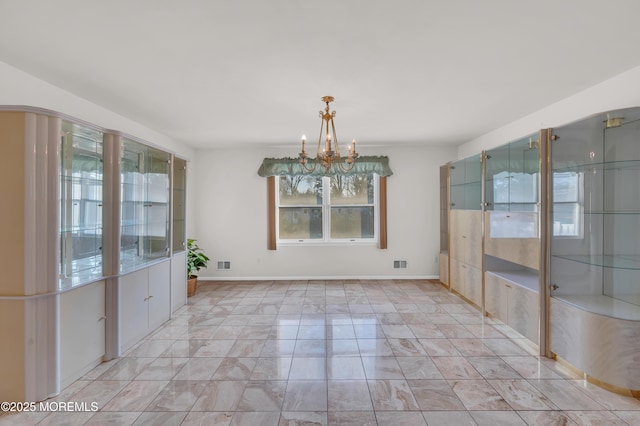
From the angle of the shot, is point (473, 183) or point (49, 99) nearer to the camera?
point (49, 99)

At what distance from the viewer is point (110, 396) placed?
234 cm

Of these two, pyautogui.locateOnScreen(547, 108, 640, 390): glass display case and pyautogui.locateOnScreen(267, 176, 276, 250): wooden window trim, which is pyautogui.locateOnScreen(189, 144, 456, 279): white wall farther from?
pyautogui.locateOnScreen(547, 108, 640, 390): glass display case

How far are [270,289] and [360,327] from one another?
2211 millimetres

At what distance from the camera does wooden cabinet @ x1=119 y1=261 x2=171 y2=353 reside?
3.02m

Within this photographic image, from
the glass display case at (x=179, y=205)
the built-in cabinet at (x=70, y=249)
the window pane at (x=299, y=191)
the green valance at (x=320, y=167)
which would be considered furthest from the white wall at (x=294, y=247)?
the built-in cabinet at (x=70, y=249)

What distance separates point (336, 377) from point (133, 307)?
221cm

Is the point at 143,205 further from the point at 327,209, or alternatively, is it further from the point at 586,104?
the point at 586,104

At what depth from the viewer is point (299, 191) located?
6.12m

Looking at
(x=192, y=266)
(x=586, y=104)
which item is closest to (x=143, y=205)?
(x=192, y=266)

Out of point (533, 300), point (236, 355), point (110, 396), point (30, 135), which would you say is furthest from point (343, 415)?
point (30, 135)

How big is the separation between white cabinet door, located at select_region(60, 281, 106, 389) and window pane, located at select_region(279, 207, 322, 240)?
11.9ft

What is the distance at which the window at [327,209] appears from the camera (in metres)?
6.10

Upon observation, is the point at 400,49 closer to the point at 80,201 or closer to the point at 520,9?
the point at 520,9

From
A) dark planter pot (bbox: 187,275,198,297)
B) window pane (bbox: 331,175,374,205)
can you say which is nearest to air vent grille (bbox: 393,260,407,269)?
window pane (bbox: 331,175,374,205)
